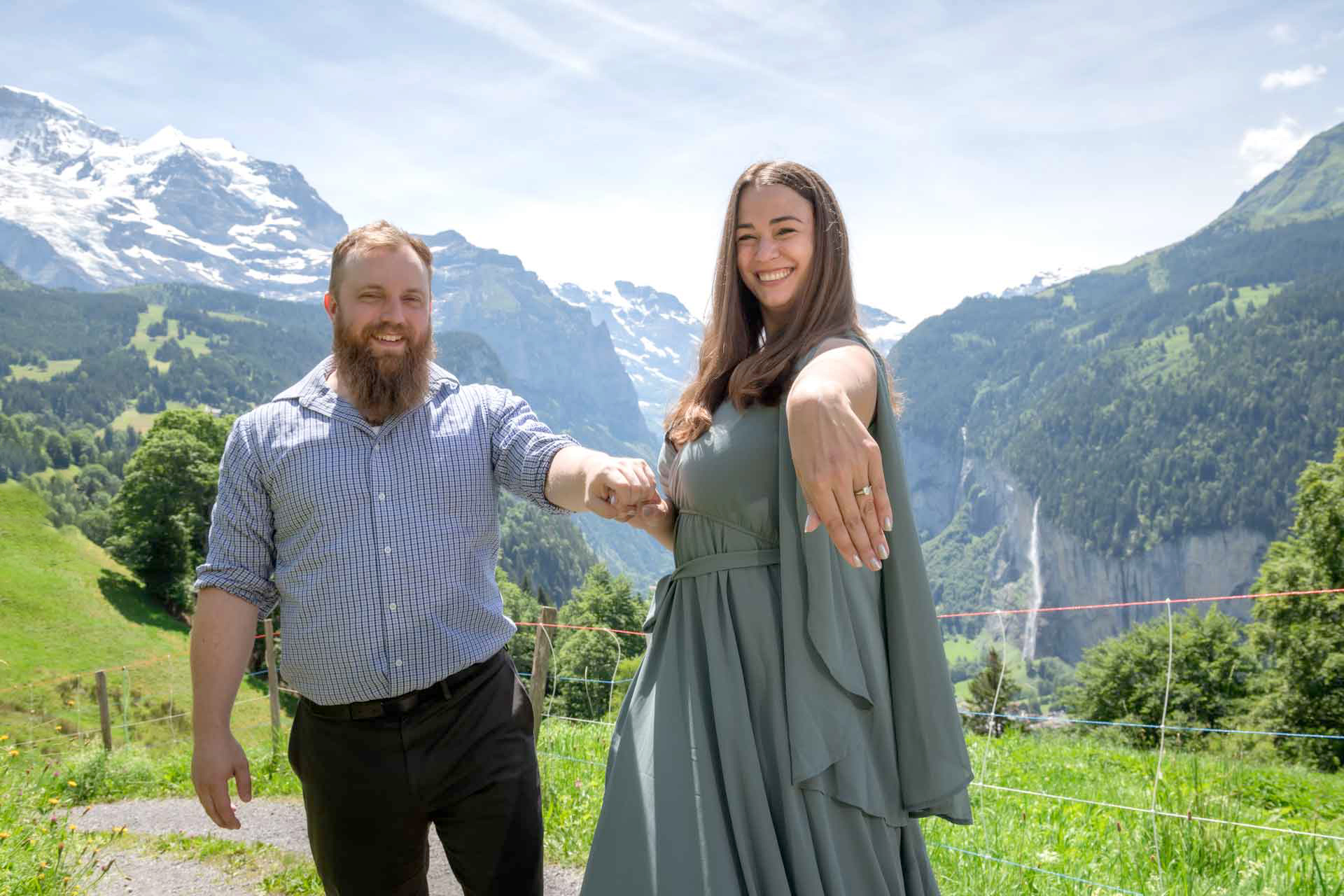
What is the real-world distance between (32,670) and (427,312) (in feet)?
165

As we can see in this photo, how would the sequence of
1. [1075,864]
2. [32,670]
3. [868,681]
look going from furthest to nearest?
[32,670], [1075,864], [868,681]

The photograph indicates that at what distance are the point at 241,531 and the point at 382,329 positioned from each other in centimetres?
66

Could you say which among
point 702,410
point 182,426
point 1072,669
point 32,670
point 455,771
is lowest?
point 1072,669

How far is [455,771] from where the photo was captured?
256 centimetres

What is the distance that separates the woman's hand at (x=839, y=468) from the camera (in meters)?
1.66

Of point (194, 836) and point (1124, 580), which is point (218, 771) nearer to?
point (194, 836)

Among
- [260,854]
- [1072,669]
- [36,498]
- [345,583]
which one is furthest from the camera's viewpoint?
[1072,669]

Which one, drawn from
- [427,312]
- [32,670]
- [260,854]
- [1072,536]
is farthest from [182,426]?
[1072,536]

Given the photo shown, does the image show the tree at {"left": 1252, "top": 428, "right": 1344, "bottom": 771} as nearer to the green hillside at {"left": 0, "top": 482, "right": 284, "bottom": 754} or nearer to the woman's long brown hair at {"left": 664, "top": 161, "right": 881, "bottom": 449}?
the woman's long brown hair at {"left": 664, "top": 161, "right": 881, "bottom": 449}

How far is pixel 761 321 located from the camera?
243 centimetres

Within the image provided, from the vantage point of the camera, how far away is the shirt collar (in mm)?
2682

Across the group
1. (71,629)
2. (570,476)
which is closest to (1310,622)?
(570,476)

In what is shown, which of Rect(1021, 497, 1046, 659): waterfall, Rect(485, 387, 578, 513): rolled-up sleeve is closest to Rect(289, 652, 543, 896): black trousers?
Rect(485, 387, 578, 513): rolled-up sleeve

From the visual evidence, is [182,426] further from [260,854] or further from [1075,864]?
[1075,864]
